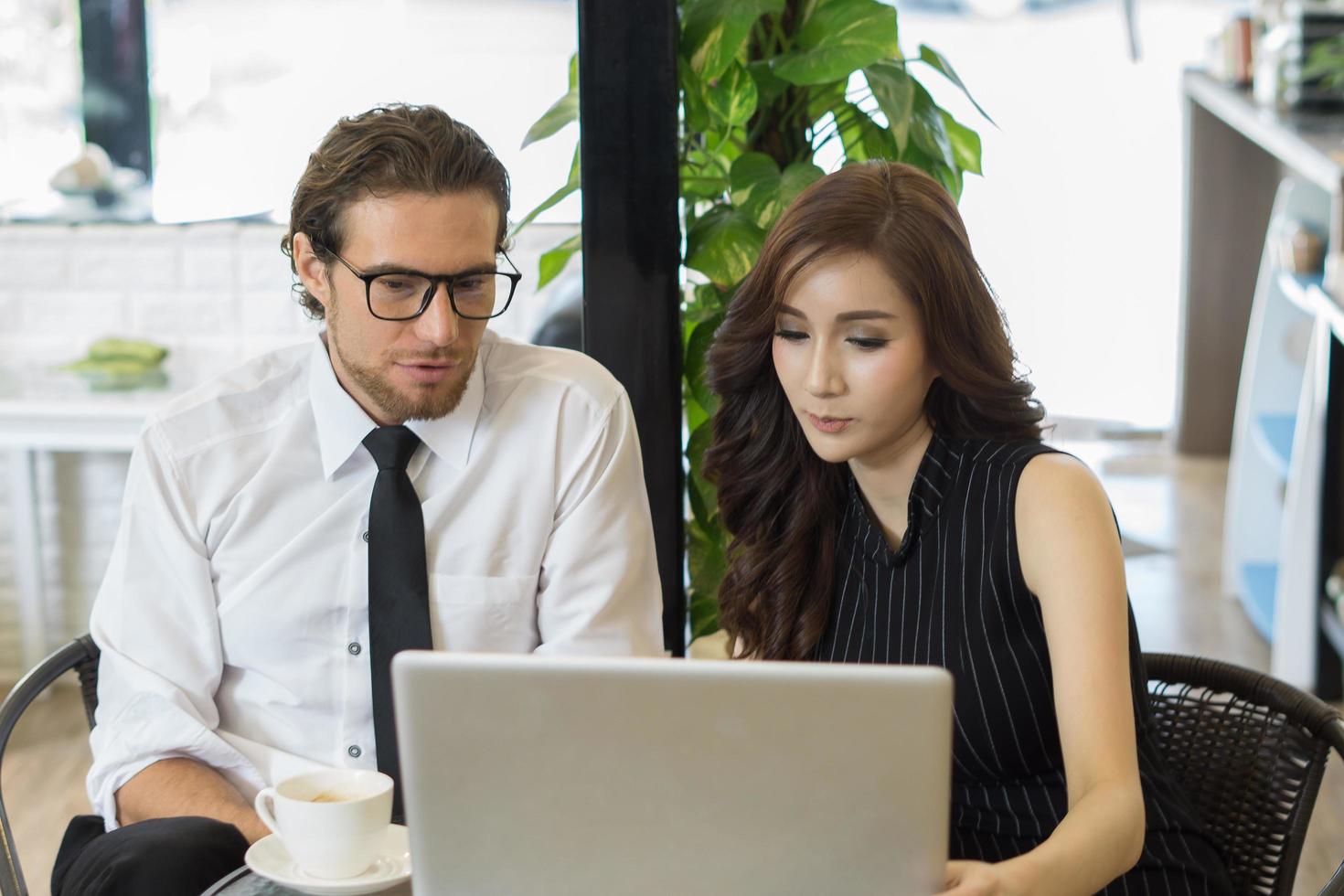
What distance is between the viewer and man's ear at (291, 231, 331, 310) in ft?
5.37

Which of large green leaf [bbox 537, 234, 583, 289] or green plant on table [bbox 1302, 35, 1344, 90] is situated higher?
green plant on table [bbox 1302, 35, 1344, 90]

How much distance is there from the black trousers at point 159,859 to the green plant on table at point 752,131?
2.86 feet

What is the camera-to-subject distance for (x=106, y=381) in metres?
3.23

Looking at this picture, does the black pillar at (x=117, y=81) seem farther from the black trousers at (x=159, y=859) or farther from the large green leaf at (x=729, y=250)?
the black trousers at (x=159, y=859)

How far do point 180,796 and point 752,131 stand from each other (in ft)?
3.78

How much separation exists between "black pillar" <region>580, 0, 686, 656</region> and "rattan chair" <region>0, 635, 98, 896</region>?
2.30ft

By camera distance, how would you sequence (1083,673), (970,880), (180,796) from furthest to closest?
(180,796) < (1083,673) < (970,880)

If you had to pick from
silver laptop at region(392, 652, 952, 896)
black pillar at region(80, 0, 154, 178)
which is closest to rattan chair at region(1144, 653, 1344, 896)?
silver laptop at region(392, 652, 952, 896)

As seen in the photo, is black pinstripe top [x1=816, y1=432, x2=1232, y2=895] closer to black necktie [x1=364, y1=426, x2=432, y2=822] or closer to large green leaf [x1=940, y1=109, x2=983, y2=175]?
black necktie [x1=364, y1=426, x2=432, y2=822]

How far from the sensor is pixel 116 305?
331 centimetres

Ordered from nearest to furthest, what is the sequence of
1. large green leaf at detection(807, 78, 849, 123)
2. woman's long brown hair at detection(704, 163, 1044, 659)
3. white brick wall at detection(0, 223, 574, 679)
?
1. woman's long brown hair at detection(704, 163, 1044, 659)
2. large green leaf at detection(807, 78, 849, 123)
3. white brick wall at detection(0, 223, 574, 679)

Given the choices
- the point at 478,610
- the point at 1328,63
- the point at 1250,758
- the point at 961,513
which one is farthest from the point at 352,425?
the point at 1328,63

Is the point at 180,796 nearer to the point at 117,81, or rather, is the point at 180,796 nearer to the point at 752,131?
the point at 752,131

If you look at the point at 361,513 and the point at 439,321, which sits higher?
the point at 439,321
